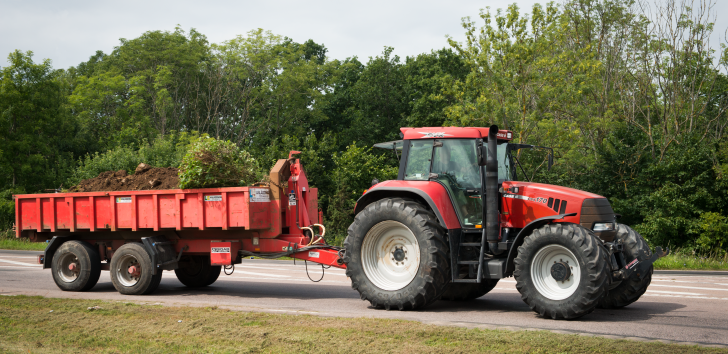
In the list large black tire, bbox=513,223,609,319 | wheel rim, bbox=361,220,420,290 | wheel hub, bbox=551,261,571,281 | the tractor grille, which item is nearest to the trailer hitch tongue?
the tractor grille

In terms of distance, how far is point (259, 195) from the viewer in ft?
34.0

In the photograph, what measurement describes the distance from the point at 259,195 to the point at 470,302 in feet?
12.9

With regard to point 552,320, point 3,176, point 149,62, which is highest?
point 149,62

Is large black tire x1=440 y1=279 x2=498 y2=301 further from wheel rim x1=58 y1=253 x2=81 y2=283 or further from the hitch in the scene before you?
wheel rim x1=58 y1=253 x2=81 y2=283

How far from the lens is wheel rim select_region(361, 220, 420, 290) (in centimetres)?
913

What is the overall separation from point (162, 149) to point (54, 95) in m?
7.93

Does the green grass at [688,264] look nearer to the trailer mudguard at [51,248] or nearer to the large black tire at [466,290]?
the large black tire at [466,290]

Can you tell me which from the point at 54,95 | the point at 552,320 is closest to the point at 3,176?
the point at 54,95

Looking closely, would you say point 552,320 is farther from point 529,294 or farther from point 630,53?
point 630,53

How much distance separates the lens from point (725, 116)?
29.3 meters

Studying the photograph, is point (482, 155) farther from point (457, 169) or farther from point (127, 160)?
point (127, 160)

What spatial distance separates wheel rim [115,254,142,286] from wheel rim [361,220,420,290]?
177 inches

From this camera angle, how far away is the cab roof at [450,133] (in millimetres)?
9195

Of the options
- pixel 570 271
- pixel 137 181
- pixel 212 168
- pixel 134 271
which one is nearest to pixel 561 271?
pixel 570 271
